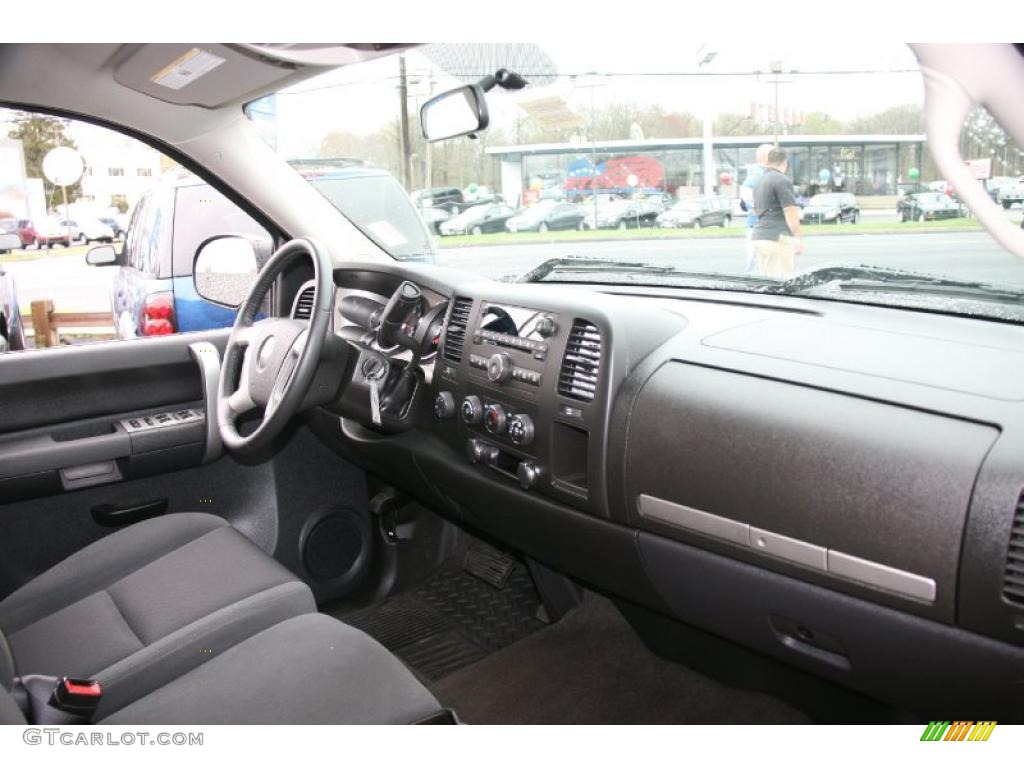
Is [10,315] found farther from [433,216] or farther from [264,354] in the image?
[433,216]

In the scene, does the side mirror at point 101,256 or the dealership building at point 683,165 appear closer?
the dealership building at point 683,165

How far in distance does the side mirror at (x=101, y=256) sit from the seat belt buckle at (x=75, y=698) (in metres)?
1.73

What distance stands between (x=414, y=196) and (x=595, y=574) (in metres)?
1.47

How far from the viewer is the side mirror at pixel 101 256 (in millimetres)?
3029

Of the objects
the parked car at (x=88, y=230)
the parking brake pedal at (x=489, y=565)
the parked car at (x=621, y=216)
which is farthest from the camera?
the parking brake pedal at (x=489, y=565)

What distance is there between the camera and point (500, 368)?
223 cm

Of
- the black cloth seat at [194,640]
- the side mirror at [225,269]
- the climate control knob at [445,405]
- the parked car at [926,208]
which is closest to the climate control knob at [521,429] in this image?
the climate control knob at [445,405]

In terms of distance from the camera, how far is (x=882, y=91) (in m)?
1.88

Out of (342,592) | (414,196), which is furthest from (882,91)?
(342,592)

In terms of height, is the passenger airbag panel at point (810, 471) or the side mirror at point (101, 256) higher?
the side mirror at point (101, 256)

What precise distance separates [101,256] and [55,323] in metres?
0.27

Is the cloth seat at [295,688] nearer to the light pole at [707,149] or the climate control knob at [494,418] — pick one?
the climate control knob at [494,418]

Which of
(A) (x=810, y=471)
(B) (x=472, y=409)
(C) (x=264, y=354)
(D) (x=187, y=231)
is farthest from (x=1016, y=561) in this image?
(D) (x=187, y=231)
